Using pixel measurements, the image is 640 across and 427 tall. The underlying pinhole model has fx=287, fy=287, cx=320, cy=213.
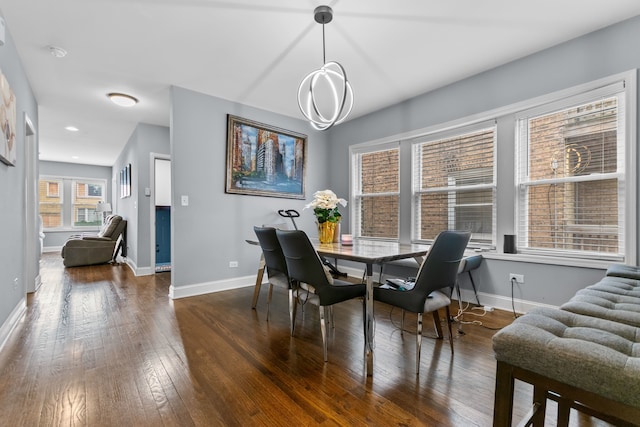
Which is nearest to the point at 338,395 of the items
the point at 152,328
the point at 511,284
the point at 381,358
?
the point at 381,358

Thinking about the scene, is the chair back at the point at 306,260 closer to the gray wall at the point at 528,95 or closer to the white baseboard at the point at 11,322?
the gray wall at the point at 528,95

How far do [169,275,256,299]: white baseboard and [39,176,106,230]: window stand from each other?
7.59 metres

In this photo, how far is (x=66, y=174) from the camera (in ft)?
28.3

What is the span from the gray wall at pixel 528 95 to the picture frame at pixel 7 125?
406 centimetres

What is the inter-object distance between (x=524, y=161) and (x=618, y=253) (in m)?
1.12

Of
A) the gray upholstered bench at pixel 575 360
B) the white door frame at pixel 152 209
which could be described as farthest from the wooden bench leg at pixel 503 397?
the white door frame at pixel 152 209

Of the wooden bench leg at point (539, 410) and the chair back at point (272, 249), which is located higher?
the chair back at point (272, 249)

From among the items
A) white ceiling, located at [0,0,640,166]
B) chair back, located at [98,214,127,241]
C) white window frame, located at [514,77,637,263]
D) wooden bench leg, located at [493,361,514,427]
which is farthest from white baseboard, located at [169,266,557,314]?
chair back, located at [98,214,127,241]

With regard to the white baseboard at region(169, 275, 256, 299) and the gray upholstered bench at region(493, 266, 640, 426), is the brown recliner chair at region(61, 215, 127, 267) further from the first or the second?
the gray upholstered bench at region(493, 266, 640, 426)

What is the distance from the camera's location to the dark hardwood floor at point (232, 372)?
1.45 metres

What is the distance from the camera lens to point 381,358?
2.03m

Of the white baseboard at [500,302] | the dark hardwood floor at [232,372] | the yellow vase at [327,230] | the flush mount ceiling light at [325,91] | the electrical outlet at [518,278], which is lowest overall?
the dark hardwood floor at [232,372]

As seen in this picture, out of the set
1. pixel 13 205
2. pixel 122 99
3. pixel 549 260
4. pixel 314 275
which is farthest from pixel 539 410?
pixel 122 99

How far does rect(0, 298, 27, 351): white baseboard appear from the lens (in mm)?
2237
